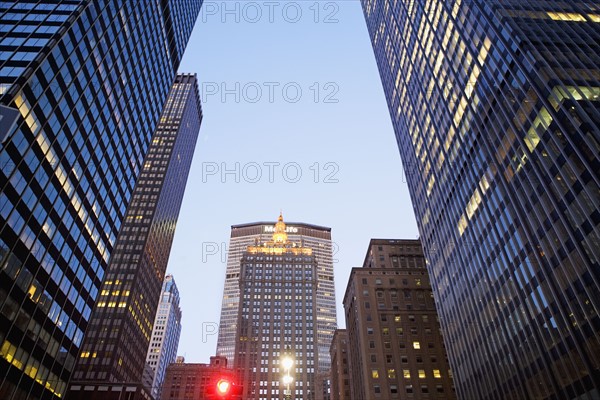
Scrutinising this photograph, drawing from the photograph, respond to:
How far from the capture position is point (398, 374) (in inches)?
3497

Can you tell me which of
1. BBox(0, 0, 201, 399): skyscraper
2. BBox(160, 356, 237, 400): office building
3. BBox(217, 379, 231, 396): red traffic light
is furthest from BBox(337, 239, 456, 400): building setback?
BBox(160, 356, 237, 400): office building

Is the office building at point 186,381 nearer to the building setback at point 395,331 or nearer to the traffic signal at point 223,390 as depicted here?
the building setback at point 395,331

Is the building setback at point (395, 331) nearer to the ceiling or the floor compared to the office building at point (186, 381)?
nearer to the floor

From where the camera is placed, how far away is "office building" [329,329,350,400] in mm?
114000

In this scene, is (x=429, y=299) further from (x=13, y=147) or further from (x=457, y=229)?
(x=13, y=147)

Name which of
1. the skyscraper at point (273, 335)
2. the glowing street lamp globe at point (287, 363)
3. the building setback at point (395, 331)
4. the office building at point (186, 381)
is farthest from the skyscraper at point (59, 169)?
the office building at point (186, 381)

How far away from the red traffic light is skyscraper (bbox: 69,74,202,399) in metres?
89.6

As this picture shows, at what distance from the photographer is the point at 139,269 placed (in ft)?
458

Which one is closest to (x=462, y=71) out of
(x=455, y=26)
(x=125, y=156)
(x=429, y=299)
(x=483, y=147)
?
(x=455, y=26)

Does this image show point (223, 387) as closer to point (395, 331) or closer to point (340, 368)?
point (395, 331)

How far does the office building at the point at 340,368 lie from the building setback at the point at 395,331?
6.23 m

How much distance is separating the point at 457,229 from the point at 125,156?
6063 centimetres

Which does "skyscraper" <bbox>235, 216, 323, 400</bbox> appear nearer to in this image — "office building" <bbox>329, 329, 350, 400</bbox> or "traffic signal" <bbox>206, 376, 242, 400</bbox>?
"office building" <bbox>329, 329, 350, 400</bbox>

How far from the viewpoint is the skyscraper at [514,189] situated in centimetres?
4394
